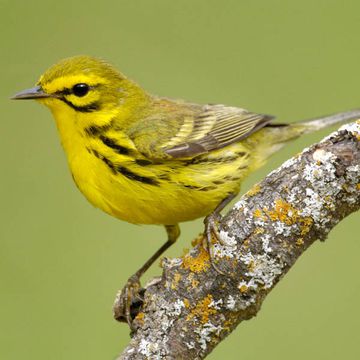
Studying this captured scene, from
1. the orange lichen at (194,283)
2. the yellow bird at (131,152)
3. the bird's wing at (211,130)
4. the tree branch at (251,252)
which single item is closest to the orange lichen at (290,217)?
the tree branch at (251,252)

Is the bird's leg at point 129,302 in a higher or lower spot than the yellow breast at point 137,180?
lower

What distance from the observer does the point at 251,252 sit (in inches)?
172

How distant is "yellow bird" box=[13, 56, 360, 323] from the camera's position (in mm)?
5184

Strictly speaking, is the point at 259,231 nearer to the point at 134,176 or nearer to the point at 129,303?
the point at 129,303

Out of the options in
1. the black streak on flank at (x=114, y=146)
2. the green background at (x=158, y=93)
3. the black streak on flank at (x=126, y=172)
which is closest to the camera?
the black streak on flank at (x=126, y=172)

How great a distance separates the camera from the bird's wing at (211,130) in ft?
17.7

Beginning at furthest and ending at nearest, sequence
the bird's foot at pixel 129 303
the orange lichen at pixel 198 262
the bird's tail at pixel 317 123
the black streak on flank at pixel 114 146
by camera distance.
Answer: the bird's tail at pixel 317 123 < the black streak on flank at pixel 114 146 < the bird's foot at pixel 129 303 < the orange lichen at pixel 198 262

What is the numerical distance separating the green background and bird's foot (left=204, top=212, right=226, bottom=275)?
230cm

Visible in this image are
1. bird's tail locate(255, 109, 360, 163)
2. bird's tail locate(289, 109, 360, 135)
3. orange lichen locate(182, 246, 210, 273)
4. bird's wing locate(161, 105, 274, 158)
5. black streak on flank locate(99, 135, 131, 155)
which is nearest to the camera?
orange lichen locate(182, 246, 210, 273)

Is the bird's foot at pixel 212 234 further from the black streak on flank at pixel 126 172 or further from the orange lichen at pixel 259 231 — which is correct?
the black streak on flank at pixel 126 172

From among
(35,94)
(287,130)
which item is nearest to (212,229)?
(35,94)

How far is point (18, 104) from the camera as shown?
351 inches

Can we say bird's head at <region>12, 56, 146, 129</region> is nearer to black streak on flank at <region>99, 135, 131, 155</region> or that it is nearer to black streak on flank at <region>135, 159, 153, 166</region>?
black streak on flank at <region>99, 135, 131, 155</region>

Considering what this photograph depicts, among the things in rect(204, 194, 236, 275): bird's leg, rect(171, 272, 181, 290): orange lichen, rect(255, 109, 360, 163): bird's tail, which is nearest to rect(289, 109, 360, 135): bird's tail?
rect(255, 109, 360, 163): bird's tail
